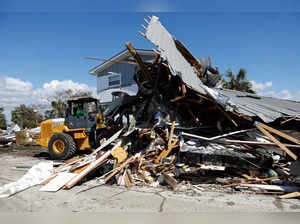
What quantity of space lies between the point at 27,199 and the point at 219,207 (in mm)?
4055

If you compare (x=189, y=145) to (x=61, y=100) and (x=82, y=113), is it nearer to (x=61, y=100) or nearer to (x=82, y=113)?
(x=82, y=113)

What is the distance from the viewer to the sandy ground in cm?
374

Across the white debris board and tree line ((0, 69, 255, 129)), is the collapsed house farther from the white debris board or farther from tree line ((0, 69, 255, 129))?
tree line ((0, 69, 255, 129))

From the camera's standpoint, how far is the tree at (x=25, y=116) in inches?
1142

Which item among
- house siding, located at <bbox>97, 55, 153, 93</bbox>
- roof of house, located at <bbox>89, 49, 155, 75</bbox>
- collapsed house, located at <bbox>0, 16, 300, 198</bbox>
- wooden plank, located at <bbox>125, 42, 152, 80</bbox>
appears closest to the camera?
collapsed house, located at <bbox>0, 16, 300, 198</bbox>

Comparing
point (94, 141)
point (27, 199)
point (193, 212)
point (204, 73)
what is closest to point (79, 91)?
point (94, 141)

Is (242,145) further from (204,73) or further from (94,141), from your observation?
(94,141)

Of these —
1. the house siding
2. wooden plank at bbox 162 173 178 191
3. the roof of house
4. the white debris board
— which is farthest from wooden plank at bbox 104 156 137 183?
the roof of house

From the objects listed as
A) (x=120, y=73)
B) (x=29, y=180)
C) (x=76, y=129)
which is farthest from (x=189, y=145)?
(x=120, y=73)

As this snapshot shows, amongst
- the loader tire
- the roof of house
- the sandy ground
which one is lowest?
the sandy ground

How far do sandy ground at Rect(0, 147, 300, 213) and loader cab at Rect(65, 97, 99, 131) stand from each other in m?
3.76

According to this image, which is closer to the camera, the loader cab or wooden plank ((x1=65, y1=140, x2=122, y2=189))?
wooden plank ((x1=65, y1=140, x2=122, y2=189))

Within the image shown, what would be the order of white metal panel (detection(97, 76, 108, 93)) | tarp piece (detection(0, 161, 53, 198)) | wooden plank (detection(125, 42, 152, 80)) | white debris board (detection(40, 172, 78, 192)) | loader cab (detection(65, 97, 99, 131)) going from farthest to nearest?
1. white metal panel (detection(97, 76, 108, 93))
2. loader cab (detection(65, 97, 99, 131))
3. wooden plank (detection(125, 42, 152, 80))
4. white debris board (detection(40, 172, 78, 192))
5. tarp piece (detection(0, 161, 53, 198))

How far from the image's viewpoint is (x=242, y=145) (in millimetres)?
Result: 5316
